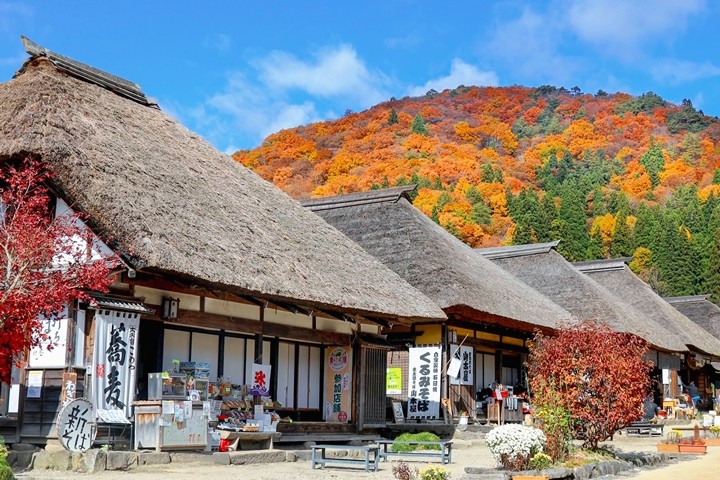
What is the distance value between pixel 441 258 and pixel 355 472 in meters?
9.98

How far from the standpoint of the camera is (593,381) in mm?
14125

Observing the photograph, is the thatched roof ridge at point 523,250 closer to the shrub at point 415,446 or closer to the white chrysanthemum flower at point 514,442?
the shrub at point 415,446

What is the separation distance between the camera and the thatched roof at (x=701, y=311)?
4384cm

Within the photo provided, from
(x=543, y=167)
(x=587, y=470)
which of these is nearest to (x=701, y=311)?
(x=543, y=167)

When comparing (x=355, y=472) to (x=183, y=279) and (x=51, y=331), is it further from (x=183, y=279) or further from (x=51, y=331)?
(x=51, y=331)

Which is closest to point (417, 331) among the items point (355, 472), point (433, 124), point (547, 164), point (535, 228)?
point (355, 472)

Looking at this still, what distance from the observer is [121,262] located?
11555 millimetres

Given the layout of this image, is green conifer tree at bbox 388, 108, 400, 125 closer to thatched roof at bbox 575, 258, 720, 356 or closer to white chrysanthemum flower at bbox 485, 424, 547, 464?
thatched roof at bbox 575, 258, 720, 356

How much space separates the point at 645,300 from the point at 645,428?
12395mm

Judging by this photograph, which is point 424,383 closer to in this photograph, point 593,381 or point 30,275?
point 593,381

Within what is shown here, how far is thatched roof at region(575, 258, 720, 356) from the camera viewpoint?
34.4 m

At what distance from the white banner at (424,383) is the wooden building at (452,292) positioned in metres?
0.40

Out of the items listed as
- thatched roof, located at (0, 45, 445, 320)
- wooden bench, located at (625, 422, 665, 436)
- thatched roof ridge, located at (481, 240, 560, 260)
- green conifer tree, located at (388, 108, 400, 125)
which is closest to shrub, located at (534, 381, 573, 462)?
thatched roof, located at (0, 45, 445, 320)

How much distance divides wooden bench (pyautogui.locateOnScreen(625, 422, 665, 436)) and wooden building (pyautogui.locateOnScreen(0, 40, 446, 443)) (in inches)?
343
